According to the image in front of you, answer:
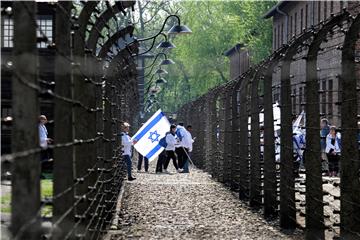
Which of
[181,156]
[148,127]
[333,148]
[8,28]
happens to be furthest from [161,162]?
[8,28]

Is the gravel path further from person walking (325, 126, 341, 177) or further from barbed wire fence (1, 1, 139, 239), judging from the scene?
barbed wire fence (1, 1, 139, 239)

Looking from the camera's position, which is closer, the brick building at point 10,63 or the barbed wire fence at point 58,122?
the barbed wire fence at point 58,122

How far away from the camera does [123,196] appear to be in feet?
71.8

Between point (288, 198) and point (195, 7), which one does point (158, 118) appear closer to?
point (288, 198)

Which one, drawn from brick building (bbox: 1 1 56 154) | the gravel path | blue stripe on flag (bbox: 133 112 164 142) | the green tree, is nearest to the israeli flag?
blue stripe on flag (bbox: 133 112 164 142)

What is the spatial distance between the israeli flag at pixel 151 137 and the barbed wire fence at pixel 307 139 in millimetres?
8164

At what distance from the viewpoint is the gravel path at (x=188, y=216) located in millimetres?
13953

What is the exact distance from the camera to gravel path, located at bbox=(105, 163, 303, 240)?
1395 centimetres

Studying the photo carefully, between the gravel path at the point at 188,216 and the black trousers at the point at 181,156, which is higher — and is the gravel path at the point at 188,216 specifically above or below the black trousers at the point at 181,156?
below

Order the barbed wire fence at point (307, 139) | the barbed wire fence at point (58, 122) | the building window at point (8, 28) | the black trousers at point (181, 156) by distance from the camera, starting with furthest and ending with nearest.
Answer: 1. the black trousers at point (181, 156)
2. the barbed wire fence at point (307, 139)
3. the building window at point (8, 28)
4. the barbed wire fence at point (58, 122)

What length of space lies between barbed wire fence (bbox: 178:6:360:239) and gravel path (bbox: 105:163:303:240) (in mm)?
382

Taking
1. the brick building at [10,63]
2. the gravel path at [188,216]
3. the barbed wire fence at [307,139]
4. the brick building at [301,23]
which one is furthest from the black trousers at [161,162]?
the barbed wire fence at [307,139]

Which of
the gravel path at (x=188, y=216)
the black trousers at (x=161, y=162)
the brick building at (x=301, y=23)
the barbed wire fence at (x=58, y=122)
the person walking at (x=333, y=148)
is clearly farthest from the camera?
the brick building at (x=301, y=23)

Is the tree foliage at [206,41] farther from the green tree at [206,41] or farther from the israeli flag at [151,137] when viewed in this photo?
the israeli flag at [151,137]
